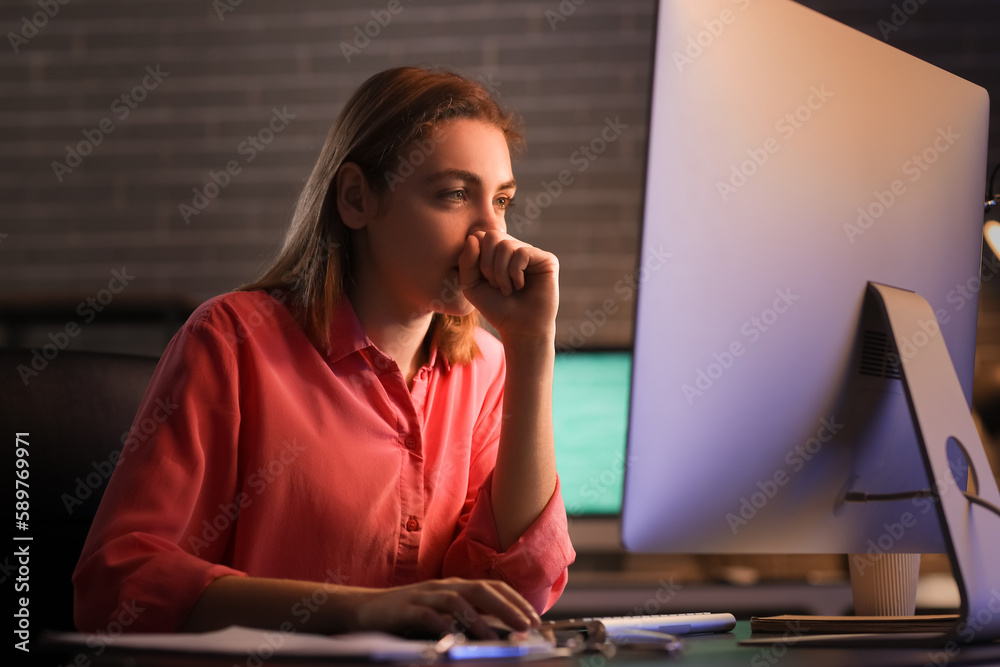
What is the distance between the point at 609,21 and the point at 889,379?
2232 millimetres

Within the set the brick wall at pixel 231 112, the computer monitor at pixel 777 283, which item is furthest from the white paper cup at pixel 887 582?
the brick wall at pixel 231 112

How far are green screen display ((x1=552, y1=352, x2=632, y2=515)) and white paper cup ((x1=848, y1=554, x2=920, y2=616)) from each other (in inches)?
49.5

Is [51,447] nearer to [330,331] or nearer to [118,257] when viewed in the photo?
[330,331]

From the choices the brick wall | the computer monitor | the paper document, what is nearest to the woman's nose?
the computer monitor

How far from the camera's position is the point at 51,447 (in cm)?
108

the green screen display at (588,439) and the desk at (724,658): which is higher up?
the green screen display at (588,439)

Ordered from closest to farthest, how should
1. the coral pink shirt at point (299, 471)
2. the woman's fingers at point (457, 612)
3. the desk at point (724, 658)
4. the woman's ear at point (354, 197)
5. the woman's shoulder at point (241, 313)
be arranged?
the desk at point (724, 658), the woman's fingers at point (457, 612), the coral pink shirt at point (299, 471), the woman's shoulder at point (241, 313), the woman's ear at point (354, 197)

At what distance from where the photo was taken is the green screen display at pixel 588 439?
7.27ft

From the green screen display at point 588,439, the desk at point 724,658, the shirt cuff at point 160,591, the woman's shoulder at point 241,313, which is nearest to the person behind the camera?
the desk at point 724,658

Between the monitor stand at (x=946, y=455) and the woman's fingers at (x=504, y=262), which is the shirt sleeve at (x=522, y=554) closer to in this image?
the woman's fingers at (x=504, y=262)

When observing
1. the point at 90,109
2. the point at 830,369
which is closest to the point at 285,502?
the point at 830,369

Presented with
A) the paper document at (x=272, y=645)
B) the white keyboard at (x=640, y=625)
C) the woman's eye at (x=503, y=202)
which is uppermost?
the woman's eye at (x=503, y=202)

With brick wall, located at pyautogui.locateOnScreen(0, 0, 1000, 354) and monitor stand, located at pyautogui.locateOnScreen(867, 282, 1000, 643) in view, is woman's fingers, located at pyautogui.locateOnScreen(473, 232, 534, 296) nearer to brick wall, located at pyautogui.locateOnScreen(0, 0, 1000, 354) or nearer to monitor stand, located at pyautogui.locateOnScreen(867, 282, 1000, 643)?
monitor stand, located at pyautogui.locateOnScreen(867, 282, 1000, 643)

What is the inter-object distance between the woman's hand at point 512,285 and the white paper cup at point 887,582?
407 mm
